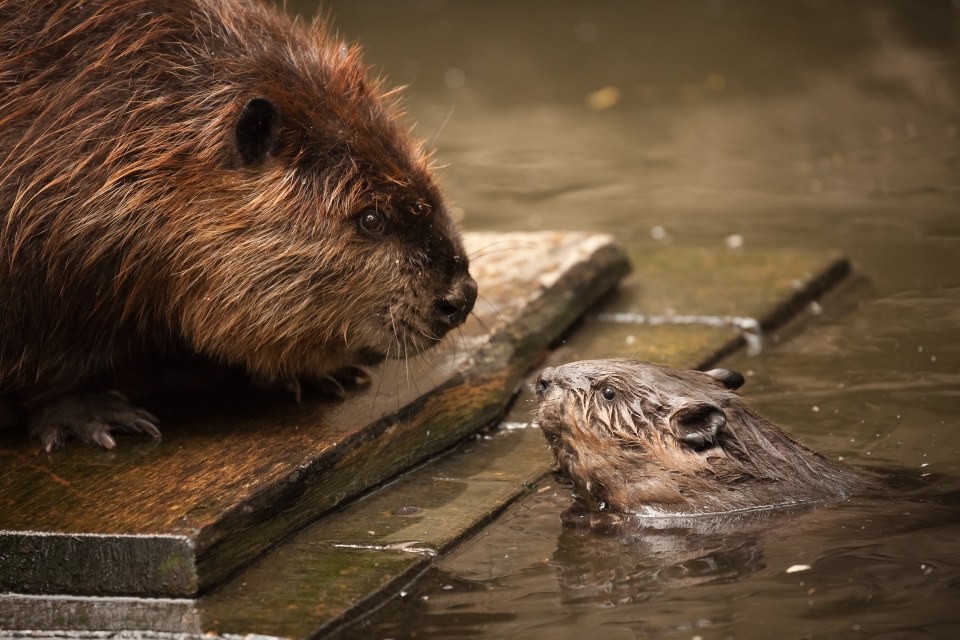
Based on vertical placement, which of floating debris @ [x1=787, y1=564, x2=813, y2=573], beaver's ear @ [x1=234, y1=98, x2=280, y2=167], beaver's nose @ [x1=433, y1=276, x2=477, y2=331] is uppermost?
beaver's ear @ [x1=234, y1=98, x2=280, y2=167]

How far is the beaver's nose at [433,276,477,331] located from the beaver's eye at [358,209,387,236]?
0.26 meters

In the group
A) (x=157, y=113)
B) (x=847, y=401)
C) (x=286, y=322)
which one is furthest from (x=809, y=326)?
(x=157, y=113)

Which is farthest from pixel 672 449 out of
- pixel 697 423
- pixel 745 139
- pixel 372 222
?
pixel 745 139

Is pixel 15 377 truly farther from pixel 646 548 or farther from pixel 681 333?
pixel 681 333

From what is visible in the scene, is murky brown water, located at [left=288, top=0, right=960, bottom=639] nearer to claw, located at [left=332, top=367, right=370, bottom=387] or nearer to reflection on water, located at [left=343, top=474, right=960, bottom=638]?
reflection on water, located at [left=343, top=474, right=960, bottom=638]

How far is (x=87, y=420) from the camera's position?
3510mm

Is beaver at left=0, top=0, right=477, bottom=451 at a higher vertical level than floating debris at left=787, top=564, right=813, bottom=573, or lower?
higher

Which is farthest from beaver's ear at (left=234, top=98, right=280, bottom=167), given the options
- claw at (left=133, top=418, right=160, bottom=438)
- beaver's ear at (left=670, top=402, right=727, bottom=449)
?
beaver's ear at (left=670, top=402, right=727, bottom=449)

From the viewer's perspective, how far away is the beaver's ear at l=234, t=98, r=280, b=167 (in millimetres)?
3217

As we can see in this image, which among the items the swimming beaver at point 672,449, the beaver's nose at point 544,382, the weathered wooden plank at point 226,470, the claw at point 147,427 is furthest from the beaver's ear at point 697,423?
the claw at point 147,427

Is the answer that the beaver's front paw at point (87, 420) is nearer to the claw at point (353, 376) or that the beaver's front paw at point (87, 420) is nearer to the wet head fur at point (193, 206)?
the wet head fur at point (193, 206)

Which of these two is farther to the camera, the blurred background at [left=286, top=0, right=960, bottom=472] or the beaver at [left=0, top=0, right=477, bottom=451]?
the blurred background at [left=286, top=0, right=960, bottom=472]

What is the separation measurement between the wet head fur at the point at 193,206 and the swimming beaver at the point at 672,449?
489 millimetres

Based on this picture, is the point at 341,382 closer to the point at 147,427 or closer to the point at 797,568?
the point at 147,427
